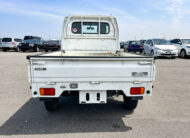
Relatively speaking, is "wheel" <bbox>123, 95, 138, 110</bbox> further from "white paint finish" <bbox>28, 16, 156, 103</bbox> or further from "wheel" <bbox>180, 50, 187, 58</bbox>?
"wheel" <bbox>180, 50, 187, 58</bbox>

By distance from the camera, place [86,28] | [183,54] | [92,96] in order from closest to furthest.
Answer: [92,96], [86,28], [183,54]

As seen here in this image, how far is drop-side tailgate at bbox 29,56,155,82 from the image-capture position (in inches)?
113

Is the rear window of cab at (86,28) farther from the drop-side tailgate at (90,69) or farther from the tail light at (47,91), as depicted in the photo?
the tail light at (47,91)

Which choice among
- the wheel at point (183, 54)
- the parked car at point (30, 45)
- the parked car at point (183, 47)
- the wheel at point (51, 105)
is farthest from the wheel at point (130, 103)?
the parked car at point (30, 45)

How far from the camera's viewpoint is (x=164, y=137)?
9.42ft

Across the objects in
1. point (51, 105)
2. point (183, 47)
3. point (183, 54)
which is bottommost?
point (51, 105)

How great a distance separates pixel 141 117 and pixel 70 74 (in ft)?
6.42

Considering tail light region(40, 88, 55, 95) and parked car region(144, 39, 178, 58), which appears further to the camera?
parked car region(144, 39, 178, 58)

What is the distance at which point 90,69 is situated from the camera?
293cm

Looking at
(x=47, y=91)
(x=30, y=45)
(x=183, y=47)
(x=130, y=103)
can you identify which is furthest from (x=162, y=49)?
(x=30, y=45)

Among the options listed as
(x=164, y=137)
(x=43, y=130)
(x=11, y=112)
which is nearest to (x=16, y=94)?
(x=11, y=112)

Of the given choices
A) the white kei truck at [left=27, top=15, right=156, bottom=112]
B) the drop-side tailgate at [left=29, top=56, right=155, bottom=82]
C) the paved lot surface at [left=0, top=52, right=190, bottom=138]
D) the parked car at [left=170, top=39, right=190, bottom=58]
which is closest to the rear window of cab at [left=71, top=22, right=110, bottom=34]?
the paved lot surface at [left=0, top=52, right=190, bottom=138]

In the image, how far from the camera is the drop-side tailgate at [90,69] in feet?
9.42

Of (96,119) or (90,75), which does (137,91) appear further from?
(96,119)
